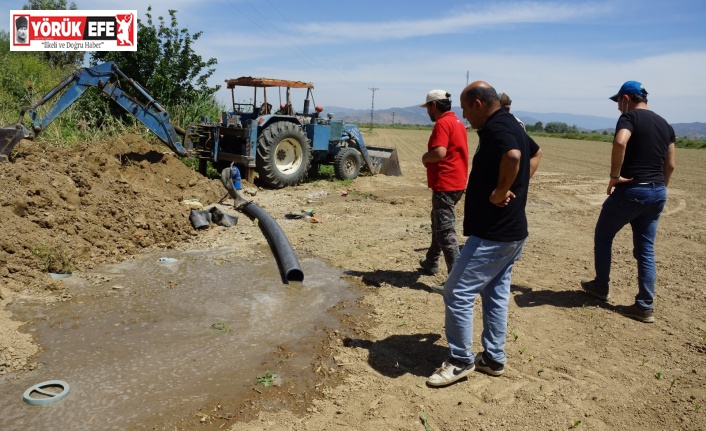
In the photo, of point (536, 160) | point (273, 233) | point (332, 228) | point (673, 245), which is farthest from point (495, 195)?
point (673, 245)

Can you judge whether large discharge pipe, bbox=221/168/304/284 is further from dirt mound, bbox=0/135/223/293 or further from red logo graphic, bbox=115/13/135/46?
red logo graphic, bbox=115/13/135/46

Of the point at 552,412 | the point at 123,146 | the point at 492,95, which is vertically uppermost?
the point at 492,95

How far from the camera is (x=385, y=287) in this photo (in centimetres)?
545

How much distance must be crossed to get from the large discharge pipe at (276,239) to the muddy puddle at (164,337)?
14 centimetres

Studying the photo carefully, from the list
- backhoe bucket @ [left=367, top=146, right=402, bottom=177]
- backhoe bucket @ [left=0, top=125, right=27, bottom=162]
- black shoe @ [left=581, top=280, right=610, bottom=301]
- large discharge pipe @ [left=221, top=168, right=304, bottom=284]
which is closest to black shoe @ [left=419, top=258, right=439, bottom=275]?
large discharge pipe @ [left=221, top=168, right=304, bottom=284]

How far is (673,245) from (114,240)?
7.52 m

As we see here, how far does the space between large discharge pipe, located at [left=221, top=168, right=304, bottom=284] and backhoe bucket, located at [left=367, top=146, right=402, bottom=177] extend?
209 inches

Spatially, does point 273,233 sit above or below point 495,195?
below

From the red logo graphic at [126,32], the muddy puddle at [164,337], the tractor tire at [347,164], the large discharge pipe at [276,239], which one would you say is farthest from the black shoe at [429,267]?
the red logo graphic at [126,32]

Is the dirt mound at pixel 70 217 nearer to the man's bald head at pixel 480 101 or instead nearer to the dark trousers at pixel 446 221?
the dark trousers at pixel 446 221

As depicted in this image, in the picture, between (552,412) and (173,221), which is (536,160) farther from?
(173,221)

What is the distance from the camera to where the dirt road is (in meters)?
3.25

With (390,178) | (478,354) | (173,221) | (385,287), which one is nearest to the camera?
(478,354)

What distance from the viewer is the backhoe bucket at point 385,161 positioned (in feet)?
45.6
